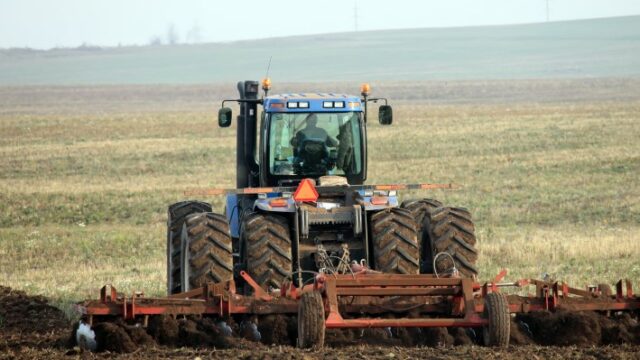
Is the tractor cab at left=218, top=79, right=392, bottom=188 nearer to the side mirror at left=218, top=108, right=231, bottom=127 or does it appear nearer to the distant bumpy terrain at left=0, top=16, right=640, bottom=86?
the side mirror at left=218, top=108, right=231, bottom=127

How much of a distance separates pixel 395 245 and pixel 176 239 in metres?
2.62

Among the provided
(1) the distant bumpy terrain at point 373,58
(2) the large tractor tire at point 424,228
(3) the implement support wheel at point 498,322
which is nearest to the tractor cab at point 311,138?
(2) the large tractor tire at point 424,228

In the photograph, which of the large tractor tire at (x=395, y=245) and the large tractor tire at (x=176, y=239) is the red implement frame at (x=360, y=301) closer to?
the large tractor tire at (x=395, y=245)

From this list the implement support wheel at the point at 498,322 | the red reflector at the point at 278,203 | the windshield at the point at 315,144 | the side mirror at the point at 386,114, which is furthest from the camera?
the side mirror at the point at 386,114

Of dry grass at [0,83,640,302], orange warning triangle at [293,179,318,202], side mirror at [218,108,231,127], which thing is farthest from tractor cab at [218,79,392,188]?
dry grass at [0,83,640,302]

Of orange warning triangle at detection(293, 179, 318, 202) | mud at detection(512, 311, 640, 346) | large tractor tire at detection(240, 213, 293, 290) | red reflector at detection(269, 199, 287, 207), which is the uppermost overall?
orange warning triangle at detection(293, 179, 318, 202)

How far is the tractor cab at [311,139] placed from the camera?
1269cm

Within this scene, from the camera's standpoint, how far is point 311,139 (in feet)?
41.9

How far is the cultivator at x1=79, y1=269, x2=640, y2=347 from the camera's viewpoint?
10.1m

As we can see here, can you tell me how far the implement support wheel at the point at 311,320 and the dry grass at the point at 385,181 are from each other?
6005 millimetres

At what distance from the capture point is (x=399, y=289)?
1030 cm

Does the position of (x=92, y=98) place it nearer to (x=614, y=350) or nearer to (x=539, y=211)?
(x=539, y=211)

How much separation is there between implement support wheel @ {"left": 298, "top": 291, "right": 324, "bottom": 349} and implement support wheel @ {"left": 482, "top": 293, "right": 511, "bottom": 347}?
1.34 m

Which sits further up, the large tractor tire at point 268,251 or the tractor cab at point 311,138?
the tractor cab at point 311,138
